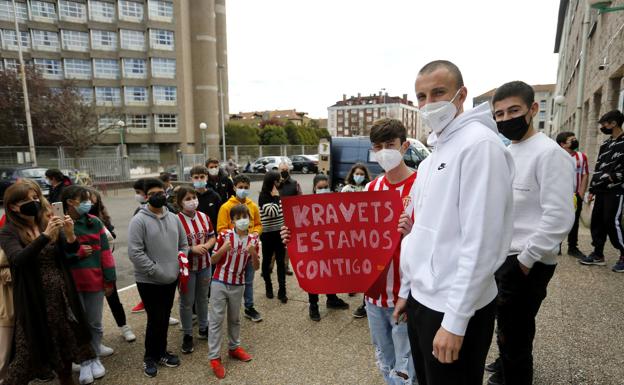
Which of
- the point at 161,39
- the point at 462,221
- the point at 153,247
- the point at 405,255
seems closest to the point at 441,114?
the point at 462,221

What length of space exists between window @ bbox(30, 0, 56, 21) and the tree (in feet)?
98.2

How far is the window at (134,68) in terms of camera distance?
45.6 meters

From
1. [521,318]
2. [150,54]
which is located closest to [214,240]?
[521,318]

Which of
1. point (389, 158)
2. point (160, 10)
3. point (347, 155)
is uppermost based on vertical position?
point (160, 10)

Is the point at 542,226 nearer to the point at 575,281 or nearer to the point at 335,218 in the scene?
the point at 335,218

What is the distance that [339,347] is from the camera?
3.79 meters

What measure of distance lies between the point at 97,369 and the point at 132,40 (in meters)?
50.8

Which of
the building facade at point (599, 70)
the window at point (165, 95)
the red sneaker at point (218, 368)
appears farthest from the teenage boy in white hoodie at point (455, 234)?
the window at point (165, 95)

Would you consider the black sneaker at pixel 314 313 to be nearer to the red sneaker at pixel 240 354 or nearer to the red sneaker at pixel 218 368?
the red sneaker at pixel 240 354

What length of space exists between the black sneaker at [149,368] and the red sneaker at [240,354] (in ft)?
2.31

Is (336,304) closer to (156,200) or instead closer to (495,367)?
(495,367)

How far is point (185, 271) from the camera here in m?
3.69

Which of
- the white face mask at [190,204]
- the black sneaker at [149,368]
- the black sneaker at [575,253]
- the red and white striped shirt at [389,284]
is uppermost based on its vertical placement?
the white face mask at [190,204]

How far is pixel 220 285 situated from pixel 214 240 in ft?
2.81
